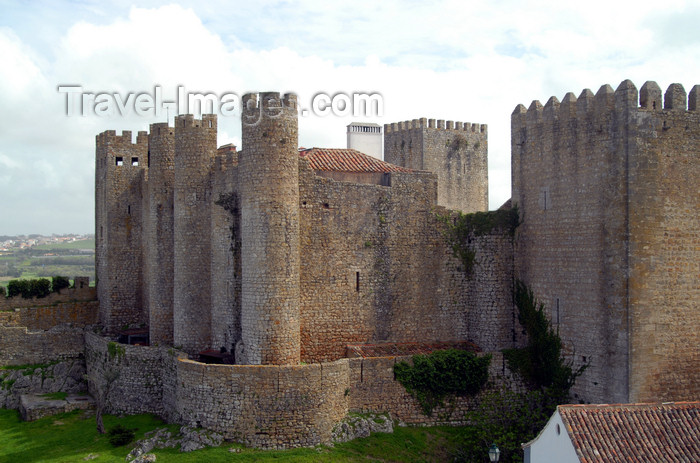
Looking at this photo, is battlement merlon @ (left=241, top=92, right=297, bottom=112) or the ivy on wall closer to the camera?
battlement merlon @ (left=241, top=92, right=297, bottom=112)

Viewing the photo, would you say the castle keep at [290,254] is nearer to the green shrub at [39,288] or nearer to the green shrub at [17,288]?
the green shrub at [39,288]

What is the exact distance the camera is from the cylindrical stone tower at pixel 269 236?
1850 centimetres

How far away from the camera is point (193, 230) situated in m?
21.1

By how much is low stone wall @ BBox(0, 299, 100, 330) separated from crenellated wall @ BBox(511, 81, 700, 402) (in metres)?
18.2

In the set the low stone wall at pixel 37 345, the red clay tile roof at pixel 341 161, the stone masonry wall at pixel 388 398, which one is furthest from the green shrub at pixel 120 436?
the red clay tile roof at pixel 341 161

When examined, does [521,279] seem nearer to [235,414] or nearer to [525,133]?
[525,133]

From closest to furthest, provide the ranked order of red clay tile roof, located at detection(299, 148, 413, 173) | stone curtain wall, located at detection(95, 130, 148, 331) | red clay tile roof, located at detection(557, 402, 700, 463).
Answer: red clay tile roof, located at detection(557, 402, 700, 463) → red clay tile roof, located at detection(299, 148, 413, 173) → stone curtain wall, located at detection(95, 130, 148, 331)

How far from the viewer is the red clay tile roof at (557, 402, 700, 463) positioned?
540 inches

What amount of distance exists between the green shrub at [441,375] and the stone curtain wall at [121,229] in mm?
11803

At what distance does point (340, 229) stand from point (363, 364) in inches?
172

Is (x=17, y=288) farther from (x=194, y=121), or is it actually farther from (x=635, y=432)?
(x=635, y=432)

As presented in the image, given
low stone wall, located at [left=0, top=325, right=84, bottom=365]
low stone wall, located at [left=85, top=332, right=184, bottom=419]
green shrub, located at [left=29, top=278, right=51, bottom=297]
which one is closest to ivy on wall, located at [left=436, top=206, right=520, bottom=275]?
low stone wall, located at [left=85, top=332, right=184, bottom=419]

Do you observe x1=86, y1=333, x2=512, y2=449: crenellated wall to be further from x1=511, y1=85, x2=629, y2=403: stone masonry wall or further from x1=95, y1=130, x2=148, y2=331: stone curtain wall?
x1=95, y1=130, x2=148, y2=331: stone curtain wall

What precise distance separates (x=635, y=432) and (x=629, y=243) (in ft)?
16.7
